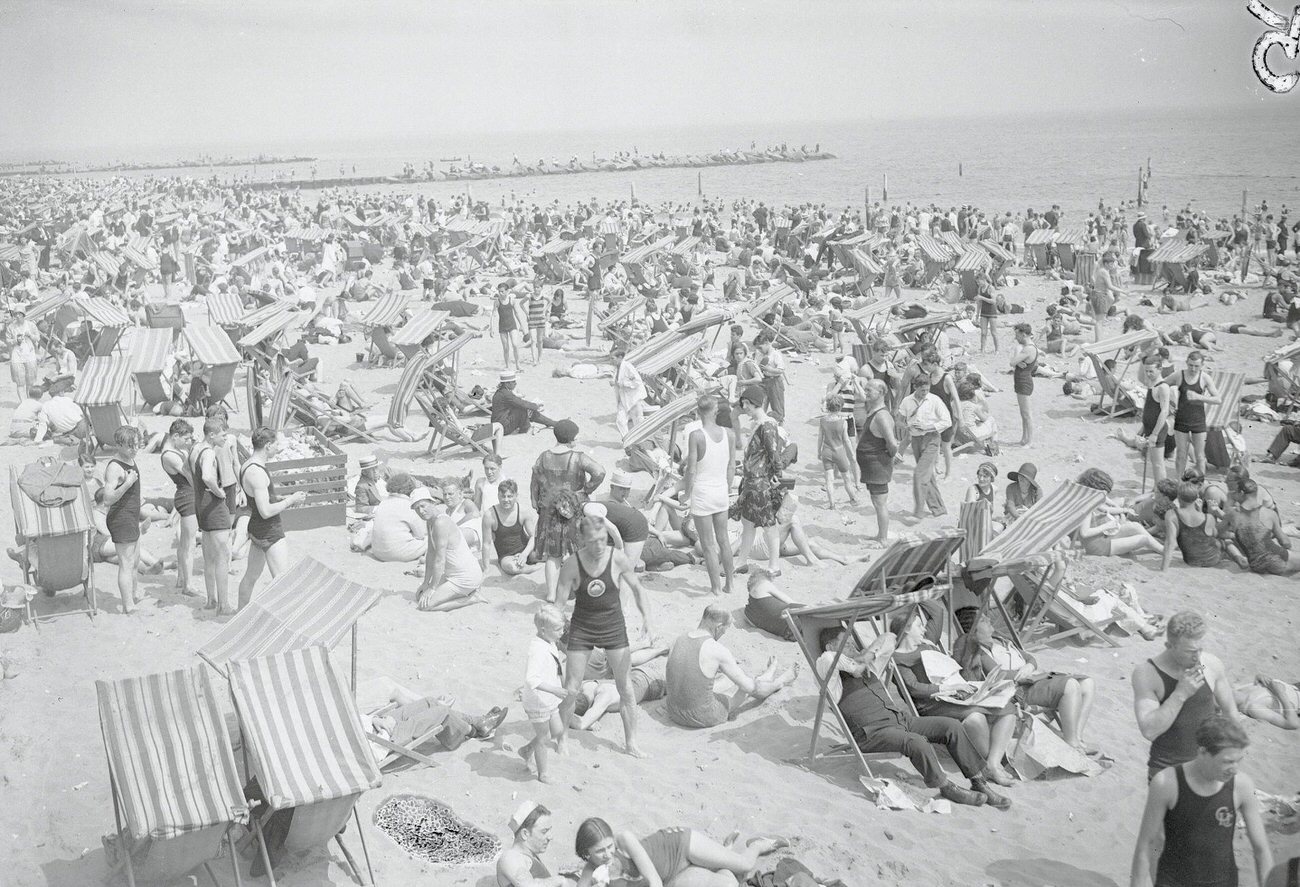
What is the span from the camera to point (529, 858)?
Result: 4.46 m

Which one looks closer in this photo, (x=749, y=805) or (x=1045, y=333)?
(x=749, y=805)

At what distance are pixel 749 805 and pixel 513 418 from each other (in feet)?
25.0

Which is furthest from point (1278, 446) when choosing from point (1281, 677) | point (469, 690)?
point (469, 690)

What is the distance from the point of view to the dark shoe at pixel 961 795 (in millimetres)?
5332

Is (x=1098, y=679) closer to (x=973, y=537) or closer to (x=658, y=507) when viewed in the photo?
(x=973, y=537)

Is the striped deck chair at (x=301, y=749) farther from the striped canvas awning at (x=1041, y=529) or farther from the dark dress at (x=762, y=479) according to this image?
the dark dress at (x=762, y=479)

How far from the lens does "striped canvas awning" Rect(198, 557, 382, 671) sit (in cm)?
524

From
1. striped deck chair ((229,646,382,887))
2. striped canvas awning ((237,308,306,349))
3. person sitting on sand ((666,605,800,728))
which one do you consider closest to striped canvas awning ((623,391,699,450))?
person sitting on sand ((666,605,800,728))

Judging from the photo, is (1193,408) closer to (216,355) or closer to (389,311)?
(216,355)

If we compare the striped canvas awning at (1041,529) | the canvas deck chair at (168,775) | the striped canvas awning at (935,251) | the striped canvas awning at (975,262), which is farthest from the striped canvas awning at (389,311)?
the canvas deck chair at (168,775)

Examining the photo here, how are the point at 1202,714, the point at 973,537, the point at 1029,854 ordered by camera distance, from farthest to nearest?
1. the point at 973,537
2. the point at 1029,854
3. the point at 1202,714

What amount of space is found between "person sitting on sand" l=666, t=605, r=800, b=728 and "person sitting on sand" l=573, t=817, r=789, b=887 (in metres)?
1.43

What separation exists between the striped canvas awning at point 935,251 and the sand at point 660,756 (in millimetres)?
14313

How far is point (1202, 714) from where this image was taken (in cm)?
442
